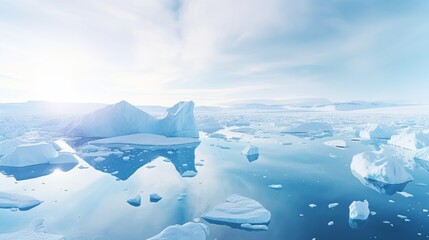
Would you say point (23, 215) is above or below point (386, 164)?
below

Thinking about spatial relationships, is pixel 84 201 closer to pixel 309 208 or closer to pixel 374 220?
pixel 309 208

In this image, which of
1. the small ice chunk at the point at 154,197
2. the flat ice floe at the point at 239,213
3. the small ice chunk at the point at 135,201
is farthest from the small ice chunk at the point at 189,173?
the flat ice floe at the point at 239,213

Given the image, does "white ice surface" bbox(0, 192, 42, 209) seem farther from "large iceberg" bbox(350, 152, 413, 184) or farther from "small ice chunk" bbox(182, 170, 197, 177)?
"large iceberg" bbox(350, 152, 413, 184)

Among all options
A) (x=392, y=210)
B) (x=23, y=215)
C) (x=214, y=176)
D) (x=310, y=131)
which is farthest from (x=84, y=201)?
(x=310, y=131)

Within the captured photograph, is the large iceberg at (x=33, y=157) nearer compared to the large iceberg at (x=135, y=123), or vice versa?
the large iceberg at (x=33, y=157)

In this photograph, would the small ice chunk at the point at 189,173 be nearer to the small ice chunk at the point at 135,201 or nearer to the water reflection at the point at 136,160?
the water reflection at the point at 136,160

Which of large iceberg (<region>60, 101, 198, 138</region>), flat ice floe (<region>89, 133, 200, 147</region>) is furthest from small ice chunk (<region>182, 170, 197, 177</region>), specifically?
large iceberg (<region>60, 101, 198, 138</region>)
